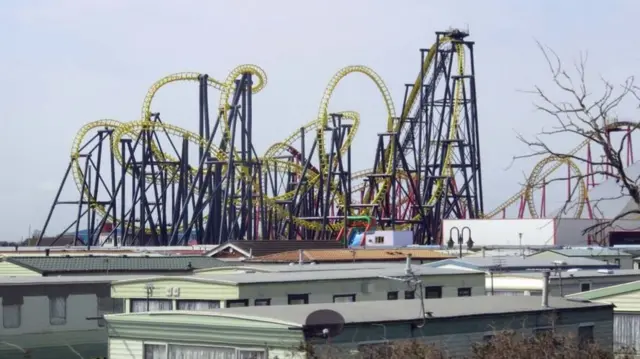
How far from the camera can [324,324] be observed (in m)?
12.5

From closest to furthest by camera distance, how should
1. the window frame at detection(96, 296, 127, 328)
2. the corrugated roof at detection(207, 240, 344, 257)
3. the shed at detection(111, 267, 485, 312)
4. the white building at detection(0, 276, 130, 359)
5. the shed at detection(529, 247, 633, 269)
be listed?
the shed at detection(111, 267, 485, 312), the white building at detection(0, 276, 130, 359), the window frame at detection(96, 296, 127, 328), the shed at detection(529, 247, 633, 269), the corrugated roof at detection(207, 240, 344, 257)

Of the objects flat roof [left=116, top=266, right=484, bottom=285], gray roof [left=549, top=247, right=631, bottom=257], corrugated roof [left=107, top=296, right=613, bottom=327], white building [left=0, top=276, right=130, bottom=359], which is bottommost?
white building [left=0, top=276, right=130, bottom=359]

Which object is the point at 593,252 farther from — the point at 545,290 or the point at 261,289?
the point at 545,290

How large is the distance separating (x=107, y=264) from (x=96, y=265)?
0.27 meters

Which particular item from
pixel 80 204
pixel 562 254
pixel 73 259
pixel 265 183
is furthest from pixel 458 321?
pixel 265 183

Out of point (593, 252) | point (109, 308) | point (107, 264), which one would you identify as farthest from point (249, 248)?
point (109, 308)

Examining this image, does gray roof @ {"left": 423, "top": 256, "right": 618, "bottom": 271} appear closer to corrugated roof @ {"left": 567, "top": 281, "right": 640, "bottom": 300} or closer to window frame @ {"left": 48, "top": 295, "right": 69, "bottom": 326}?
corrugated roof @ {"left": 567, "top": 281, "right": 640, "bottom": 300}

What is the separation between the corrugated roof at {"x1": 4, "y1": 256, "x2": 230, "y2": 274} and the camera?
86.7 feet

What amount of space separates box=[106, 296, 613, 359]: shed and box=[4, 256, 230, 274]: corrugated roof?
465 inches

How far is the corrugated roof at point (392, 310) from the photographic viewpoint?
1338 centimetres

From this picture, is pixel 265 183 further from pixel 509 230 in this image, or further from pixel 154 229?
pixel 509 230

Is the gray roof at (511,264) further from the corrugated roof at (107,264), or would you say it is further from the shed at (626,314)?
the shed at (626,314)

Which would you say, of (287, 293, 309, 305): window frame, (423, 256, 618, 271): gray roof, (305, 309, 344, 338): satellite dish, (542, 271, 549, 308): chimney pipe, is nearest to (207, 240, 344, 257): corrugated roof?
(423, 256, 618, 271): gray roof

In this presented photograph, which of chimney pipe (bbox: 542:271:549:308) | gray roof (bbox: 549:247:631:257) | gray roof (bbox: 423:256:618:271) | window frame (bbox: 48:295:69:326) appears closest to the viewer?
chimney pipe (bbox: 542:271:549:308)
